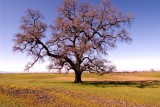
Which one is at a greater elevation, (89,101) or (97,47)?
(97,47)

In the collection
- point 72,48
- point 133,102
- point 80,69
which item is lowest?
point 133,102

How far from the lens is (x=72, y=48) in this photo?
4594 cm

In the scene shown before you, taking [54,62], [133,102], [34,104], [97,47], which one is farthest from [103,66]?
[34,104]

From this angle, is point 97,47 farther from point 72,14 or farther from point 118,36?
point 72,14

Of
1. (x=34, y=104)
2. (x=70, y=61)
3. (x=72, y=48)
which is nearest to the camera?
(x=34, y=104)

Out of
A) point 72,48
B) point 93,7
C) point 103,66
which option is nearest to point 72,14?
point 93,7

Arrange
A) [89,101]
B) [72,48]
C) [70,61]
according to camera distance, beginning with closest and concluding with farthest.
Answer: [89,101] < [72,48] < [70,61]

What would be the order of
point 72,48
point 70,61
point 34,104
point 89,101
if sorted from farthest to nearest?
1. point 70,61
2. point 72,48
3. point 89,101
4. point 34,104

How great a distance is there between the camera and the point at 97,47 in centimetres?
4609

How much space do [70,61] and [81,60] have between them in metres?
2.06

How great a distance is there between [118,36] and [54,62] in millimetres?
12918

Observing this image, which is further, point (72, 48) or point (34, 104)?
point (72, 48)

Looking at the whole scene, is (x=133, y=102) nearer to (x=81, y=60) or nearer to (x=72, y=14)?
(x=81, y=60)

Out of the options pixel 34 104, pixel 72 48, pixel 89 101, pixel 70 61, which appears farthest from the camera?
pixel 70 61
